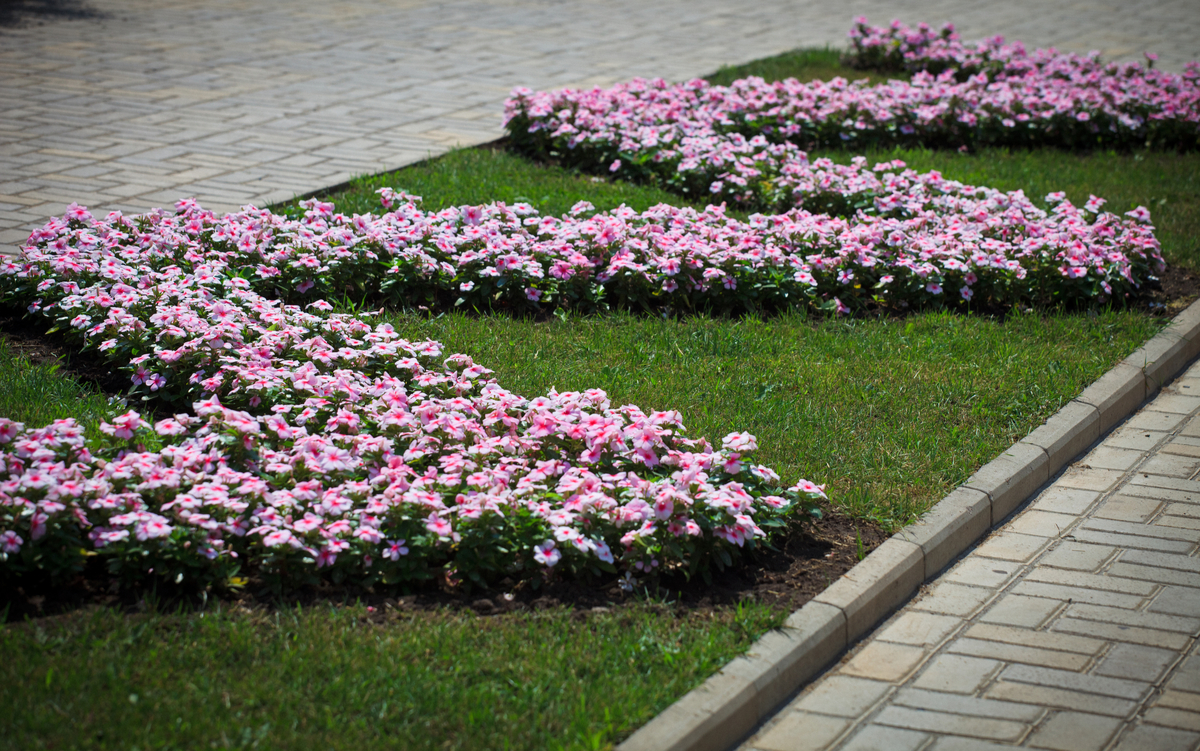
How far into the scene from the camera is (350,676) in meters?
3.21

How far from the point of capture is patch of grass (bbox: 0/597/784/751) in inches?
116

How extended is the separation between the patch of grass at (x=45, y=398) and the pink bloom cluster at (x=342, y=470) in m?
0.23

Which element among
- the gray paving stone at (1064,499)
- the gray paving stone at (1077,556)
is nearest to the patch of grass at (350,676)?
the gray paving stone at (1077,556)

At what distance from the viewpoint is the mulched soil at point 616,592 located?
357cm

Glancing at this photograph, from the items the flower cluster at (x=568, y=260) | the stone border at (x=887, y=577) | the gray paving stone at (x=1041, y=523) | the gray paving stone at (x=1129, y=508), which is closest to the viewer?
the stone border at (x=887, y=577)

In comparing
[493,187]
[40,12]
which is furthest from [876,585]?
[40,12]

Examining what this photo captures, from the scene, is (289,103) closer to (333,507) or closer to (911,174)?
(911,174)

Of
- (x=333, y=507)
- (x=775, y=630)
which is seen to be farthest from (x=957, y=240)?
(x=333, y=507)

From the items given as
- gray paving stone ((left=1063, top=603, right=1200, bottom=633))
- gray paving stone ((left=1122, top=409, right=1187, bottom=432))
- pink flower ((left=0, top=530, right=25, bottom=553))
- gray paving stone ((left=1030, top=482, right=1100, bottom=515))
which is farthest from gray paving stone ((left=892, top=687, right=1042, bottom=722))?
pink flower ((left=0, top=530, right=25, bottom=553))

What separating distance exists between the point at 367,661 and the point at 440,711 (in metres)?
0.32

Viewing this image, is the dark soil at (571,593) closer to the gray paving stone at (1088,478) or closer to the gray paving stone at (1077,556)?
the gray paving stone at (1077,556)

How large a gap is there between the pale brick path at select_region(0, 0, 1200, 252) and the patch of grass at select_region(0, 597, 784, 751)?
4233 mm

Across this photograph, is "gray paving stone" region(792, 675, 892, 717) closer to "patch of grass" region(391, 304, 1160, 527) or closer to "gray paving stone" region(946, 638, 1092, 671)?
"gray paving stone" region(946, 638, 1092, 671)

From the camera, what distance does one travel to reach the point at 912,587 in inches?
162
